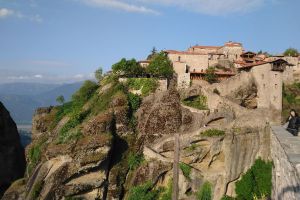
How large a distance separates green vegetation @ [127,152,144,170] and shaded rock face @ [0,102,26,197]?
23.9m

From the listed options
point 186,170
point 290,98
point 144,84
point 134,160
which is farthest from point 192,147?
point 290,98

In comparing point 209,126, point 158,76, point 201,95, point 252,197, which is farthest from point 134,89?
point 252,197

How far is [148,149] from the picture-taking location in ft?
123

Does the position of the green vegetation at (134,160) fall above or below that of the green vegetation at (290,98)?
below

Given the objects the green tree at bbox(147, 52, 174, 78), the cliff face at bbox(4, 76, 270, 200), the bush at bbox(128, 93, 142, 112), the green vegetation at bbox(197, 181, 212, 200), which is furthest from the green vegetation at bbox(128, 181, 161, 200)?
the green tree at bbox(147, 52, 174, 78)

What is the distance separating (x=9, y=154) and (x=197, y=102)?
31.2 m

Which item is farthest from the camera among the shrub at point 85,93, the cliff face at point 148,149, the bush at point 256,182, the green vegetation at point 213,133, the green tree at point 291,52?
the green tree at point 291,52

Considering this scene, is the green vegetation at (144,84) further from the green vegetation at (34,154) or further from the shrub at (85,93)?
the green vegetation at (34,154)

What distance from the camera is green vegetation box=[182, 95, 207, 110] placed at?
133 ft

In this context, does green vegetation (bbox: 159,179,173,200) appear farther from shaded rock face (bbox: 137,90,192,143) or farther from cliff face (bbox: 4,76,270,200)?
shaded rock face (bbox: 137,90,192,143)

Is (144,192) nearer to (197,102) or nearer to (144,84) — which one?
(197,102)

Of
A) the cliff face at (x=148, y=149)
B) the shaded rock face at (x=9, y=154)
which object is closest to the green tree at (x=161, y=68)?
the cliff face at (x=148, y=149)

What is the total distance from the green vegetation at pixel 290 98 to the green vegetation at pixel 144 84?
46.2 feet

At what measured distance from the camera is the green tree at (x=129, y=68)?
45.4 meters
